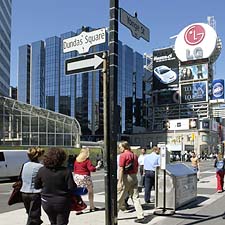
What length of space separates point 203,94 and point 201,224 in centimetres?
11007

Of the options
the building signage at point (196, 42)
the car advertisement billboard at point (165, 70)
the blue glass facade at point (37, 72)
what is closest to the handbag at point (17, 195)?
the building signage at point (196, 42)

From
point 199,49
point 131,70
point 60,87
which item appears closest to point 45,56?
point 60,87

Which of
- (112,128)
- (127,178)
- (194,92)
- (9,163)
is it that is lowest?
(9,163)

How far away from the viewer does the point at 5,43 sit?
9138cm

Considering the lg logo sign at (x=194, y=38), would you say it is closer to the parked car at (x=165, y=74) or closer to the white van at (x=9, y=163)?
the parked car at (x=165, y=74)

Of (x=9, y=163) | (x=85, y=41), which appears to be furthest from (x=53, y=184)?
(x=9, y=163)

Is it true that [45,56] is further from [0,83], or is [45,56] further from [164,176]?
[164,176]

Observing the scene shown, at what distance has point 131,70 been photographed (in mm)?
145125

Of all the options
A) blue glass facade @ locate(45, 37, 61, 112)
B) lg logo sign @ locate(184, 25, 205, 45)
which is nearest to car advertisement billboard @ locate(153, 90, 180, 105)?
lg logo sign @ locate(184, 25, 205, 45)

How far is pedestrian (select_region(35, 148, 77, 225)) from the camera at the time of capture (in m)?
5.79

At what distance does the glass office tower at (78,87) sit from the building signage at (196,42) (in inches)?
634

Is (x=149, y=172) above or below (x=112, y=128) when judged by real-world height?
below

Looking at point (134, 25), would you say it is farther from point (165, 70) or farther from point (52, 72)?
point (52, 72)

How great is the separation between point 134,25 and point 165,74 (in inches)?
4738
